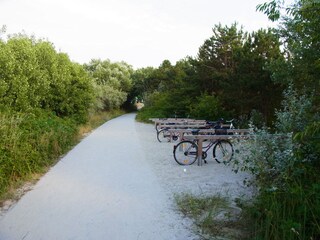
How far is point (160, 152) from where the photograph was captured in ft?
35.5

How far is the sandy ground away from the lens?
4.15 meters

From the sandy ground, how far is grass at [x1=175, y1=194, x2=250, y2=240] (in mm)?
168

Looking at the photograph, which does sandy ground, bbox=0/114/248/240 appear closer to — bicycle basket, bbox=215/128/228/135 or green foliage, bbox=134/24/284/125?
bicycle basket, bbox=215/128/228/135

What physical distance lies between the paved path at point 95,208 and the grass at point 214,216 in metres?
0.22

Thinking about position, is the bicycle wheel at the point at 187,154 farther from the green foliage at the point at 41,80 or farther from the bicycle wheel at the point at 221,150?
the green foliage at the point at 41,80

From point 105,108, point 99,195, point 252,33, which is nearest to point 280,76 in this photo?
point 252,33

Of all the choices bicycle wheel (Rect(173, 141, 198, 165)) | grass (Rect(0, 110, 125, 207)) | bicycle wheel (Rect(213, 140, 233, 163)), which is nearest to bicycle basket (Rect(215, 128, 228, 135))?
bicycle wheel (Rect(213, 140, 233, 163))

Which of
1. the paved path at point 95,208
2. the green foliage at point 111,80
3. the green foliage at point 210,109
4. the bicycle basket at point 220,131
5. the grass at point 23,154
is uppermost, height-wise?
the green foliage at point 111,80

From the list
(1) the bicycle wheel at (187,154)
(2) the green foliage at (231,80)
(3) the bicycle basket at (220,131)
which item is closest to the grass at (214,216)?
(1) the bicycle wheel at (187,154)

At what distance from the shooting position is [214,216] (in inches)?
181

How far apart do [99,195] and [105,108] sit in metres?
31.5

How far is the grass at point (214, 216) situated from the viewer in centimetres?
410

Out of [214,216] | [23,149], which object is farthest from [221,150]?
[23,149]

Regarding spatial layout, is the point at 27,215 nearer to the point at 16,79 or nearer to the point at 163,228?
the point at 163,228
